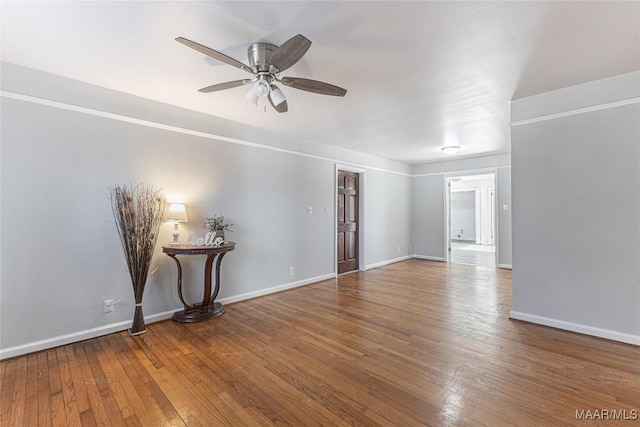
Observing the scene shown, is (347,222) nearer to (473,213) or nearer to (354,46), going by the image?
(354,46)

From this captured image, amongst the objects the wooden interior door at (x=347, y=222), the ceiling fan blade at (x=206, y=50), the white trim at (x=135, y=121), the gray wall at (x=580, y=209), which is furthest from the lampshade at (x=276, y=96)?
the wooden interior door at (x=347, y=222)

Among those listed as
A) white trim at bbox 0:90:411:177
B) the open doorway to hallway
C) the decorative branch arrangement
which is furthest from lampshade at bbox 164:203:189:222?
the open doorway to hallway

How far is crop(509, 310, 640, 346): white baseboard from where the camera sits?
263 cm

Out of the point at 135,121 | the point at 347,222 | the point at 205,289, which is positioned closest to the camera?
the point at 135,121

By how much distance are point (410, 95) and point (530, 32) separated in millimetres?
1194

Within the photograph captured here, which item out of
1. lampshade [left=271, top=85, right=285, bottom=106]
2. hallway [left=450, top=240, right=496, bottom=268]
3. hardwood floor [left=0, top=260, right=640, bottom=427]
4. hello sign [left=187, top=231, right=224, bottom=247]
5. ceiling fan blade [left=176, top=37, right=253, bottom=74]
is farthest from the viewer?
hallway [left=450, top=240, right=496, bottom=268]

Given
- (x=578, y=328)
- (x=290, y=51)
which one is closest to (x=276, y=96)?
(x=290, y=51)

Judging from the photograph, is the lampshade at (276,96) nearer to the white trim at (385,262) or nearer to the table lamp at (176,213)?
the table lamp at (176,213)

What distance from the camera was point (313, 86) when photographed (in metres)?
2.18

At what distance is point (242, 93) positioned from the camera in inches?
118

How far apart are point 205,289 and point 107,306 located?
3.10 ft

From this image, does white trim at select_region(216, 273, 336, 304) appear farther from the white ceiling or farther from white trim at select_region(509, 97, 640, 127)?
white trim at select_region(509, 97, 640, 127)

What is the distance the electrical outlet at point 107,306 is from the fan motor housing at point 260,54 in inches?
108

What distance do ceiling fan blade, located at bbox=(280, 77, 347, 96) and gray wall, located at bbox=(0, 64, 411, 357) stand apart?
197 centimetres
